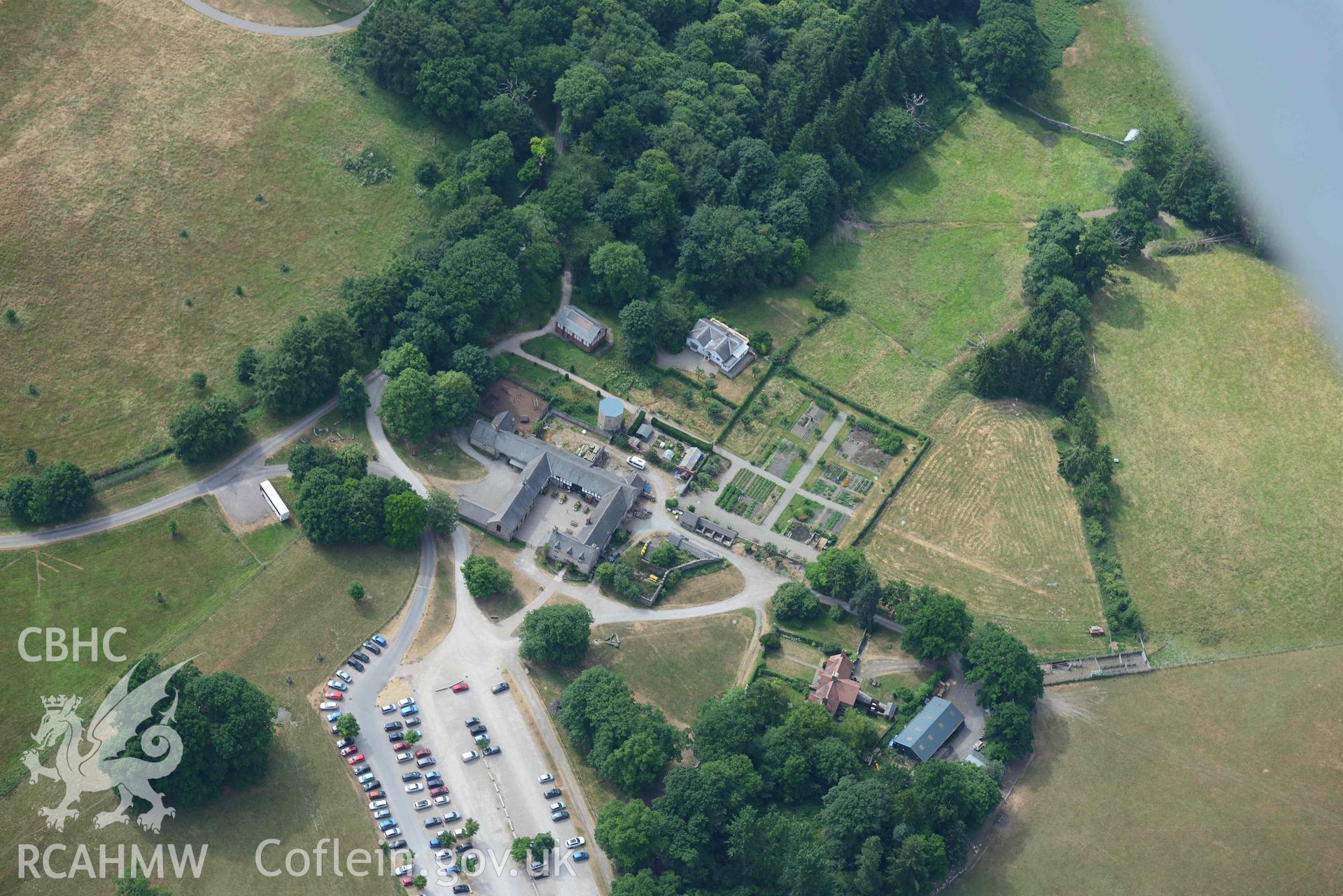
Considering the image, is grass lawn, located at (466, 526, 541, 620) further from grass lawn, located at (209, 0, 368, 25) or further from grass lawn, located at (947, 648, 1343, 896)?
grass lawn, located at (209, 0, 368, 25)

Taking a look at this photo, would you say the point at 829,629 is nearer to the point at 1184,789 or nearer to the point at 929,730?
the point at 929,730

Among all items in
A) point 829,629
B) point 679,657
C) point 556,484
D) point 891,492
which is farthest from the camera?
point 891,492

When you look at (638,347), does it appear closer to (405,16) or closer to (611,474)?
(611,474)

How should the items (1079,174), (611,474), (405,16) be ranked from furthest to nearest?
(1079,174), (405,16), (611,474)

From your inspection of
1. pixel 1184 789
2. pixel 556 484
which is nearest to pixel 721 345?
pixel 556 484

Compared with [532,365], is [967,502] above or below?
above

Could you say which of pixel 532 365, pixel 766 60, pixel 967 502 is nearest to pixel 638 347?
pixel 532 365

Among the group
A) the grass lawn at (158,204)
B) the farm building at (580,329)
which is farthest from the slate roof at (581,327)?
the grass lawn at (158,204)
